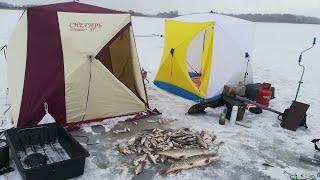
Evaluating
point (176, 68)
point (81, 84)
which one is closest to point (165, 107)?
point (176, 68)

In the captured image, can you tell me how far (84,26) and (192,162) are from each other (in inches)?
116

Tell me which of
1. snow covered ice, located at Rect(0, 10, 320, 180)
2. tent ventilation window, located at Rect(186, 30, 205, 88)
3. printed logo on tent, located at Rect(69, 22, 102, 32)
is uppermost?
printed logo on tent, located at Rect(69, 22, 102, 32)

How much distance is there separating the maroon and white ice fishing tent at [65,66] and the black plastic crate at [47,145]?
2.14 ft

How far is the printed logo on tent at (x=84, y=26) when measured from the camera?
5.55 meters

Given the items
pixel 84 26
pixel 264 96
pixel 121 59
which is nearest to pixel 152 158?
pixel 84 26

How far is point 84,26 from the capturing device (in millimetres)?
5641

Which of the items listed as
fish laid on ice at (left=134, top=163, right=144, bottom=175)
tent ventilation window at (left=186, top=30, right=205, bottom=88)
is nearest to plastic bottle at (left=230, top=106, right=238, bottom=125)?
fish laid on ice at (left=134, top=163, right=144, bottom=175)

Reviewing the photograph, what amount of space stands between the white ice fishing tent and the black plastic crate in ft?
11.9

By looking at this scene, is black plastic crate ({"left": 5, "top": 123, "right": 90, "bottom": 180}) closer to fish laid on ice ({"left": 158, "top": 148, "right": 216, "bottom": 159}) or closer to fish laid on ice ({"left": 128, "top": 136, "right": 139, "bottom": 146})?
fish laid on ice ({"left": 128, "top": 136, "right": 139, "bottom": 146})

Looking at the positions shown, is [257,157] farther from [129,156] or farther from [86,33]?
[86,33]

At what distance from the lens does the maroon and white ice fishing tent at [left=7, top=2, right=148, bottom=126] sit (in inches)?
209

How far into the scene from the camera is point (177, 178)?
432 cm

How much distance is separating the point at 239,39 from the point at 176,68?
1.68 m

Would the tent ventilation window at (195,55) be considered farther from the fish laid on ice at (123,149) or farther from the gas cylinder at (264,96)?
the fish laid on ice at (123,149)
